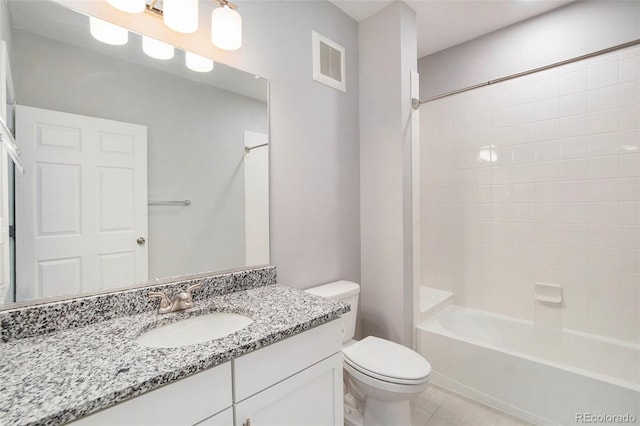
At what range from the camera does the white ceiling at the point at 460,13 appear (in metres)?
1.90

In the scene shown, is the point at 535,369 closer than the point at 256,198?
No

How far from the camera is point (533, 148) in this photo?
2104mm

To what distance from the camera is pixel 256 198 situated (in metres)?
1.49

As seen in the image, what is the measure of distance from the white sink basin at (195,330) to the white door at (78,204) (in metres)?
0.25

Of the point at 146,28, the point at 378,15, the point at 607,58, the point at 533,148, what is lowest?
the point at 533,148

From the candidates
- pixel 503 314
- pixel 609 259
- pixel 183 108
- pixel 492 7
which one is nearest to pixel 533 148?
pixel 609 259

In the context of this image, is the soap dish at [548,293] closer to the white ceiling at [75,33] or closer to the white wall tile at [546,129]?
the white wall tile at [546,129]

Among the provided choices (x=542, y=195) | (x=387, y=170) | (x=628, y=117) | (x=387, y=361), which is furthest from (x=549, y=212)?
(x=387, y=361)

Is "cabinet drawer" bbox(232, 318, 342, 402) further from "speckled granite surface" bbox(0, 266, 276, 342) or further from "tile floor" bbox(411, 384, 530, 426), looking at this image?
"tile floor" bbox(411, 384, 530, 426)

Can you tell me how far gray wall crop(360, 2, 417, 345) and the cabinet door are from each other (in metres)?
0.91

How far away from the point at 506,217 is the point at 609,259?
0.62 m

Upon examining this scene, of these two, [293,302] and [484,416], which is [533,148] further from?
[293,302]

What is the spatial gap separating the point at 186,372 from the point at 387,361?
1.05m

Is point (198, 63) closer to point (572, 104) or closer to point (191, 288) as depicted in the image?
point (191, 288)
